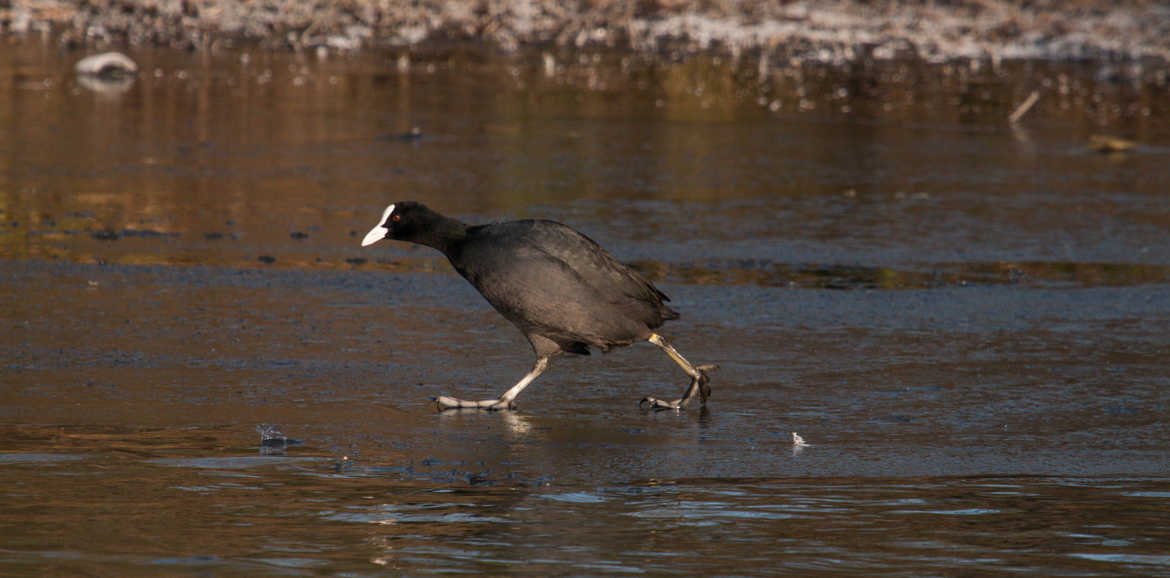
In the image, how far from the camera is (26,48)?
27.0 metres

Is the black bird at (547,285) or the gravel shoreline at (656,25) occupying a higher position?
the gravel shoreline at (656,25)

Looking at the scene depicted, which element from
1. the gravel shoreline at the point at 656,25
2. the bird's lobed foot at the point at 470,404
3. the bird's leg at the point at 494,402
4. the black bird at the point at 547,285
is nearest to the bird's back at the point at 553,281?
the black bird at the point at 547,285

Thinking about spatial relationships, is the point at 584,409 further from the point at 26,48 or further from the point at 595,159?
the point at 26,48

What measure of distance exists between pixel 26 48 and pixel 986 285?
20.2m

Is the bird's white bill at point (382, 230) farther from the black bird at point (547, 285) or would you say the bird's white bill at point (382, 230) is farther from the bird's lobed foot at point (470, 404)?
the bird's lobed foot at point (470, 404)

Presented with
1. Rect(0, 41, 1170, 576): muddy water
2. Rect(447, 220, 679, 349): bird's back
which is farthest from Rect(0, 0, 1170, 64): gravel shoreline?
Rect(447, 220, 679, 349): bird's back

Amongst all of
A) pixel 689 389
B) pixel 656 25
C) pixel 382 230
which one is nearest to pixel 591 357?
pixel 689 389

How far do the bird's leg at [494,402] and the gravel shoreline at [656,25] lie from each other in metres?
21.3

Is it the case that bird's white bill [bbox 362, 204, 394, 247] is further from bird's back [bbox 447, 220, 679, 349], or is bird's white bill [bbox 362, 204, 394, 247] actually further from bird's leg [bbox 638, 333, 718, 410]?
bird's leg [bbox 638, 333, 718, 410]

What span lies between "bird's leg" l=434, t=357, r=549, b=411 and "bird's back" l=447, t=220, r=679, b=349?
0.21 metres

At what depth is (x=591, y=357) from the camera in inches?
353

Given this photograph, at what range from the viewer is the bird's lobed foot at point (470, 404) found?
7.61 m

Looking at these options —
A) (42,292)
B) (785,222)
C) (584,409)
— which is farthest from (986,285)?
(42,292)

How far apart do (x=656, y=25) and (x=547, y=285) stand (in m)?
25.7
